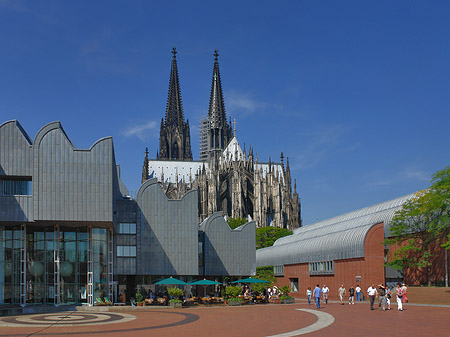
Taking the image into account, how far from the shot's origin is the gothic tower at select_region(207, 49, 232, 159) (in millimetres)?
166000

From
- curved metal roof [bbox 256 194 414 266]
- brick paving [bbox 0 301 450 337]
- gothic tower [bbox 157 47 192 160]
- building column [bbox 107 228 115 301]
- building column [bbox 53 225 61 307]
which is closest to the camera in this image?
brick paving [bbox 0 301 450 337]

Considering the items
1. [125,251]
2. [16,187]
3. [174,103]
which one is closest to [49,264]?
[16,187]

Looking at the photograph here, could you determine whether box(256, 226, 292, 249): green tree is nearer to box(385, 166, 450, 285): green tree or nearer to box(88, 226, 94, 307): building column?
box(385, 166, 450, 285): green tree

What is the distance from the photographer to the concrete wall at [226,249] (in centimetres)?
5784

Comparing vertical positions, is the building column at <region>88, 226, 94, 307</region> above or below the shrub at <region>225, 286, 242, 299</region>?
above

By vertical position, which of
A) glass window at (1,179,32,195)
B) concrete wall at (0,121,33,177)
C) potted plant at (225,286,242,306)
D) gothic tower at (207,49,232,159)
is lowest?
potted plant at (225,286,242,306)

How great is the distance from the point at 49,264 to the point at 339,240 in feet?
89.5

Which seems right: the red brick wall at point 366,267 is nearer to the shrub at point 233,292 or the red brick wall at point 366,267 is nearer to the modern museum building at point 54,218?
the shrub at point 233,292

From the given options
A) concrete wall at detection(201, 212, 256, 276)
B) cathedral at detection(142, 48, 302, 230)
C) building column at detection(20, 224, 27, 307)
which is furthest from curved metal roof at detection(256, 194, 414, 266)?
cathedral at detection(142, 48, 302, 230)

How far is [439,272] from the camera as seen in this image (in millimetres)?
47750

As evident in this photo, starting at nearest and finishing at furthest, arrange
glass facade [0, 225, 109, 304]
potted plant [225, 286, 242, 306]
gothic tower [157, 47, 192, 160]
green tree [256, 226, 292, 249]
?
1. glass facade [0, 225, 109, 304]
2. potted plant [225, 286, 242, 306]
3. green tree [256, 226, 292, 249]
4. gothic tower [157, 47, 192, 160]

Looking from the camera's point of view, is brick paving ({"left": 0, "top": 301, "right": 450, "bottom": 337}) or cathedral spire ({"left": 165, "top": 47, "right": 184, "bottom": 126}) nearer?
brick paving ({"left": 0, "top": 301, "right": 450, "bottom": 337})

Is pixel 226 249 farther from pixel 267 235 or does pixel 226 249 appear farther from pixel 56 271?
pixel 267 235

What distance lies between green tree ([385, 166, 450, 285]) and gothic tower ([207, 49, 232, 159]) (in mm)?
115660
